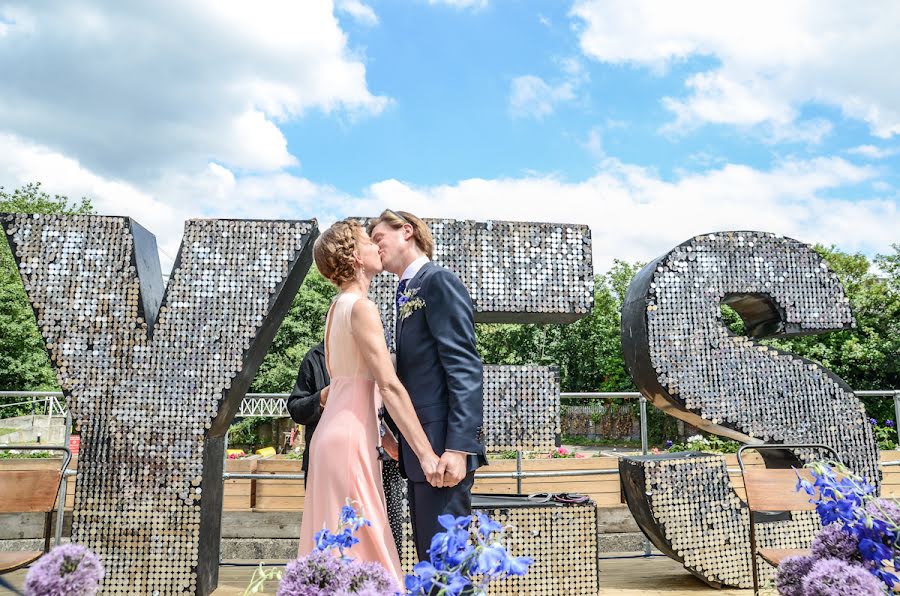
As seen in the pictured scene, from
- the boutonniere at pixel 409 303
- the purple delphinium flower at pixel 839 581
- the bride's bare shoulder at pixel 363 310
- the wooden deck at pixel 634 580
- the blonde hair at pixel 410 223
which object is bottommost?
the wooden deck at pixel 634 580

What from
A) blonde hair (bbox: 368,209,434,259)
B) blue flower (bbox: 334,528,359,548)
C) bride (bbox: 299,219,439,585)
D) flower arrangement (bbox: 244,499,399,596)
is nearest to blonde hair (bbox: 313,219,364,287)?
bride (bbox: 299,219,439,585)

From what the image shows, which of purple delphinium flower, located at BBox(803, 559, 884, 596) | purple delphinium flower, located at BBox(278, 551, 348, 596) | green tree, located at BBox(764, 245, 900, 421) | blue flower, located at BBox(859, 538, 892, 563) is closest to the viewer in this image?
purple delphinium flower, located at BBox(278, 551, 348, 596)

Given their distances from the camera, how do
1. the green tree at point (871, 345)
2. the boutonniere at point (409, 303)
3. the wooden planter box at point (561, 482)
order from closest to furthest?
the boutonniere at point (409, 303)
the wooden planter box at point (561, 482)
the green tree at point (871, 345)

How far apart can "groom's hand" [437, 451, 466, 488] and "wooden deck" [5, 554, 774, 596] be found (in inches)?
90.6

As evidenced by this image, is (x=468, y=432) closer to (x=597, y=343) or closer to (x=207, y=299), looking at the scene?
(x=207, y=299)

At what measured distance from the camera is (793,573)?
161 centimetres

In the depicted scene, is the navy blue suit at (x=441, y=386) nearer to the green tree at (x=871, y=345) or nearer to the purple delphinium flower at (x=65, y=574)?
the purple delphinium flower at (x=65, y=574)

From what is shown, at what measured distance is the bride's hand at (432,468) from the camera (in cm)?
219

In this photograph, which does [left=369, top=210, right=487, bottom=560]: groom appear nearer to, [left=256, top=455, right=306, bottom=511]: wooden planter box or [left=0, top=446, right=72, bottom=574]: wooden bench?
[left=0, top=446, right=72, bottom=574]: wooden bench

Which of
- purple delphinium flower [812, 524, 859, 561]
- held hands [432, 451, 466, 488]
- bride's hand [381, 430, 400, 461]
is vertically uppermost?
bride's hand [381, 430, 400, 461]

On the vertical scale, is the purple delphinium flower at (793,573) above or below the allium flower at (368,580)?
below

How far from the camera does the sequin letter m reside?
3742mm

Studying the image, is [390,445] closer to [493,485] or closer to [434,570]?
[434,570]

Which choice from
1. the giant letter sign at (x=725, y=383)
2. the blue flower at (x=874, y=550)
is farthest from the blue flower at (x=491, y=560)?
the giant letter sign at (x=725, y=383)
